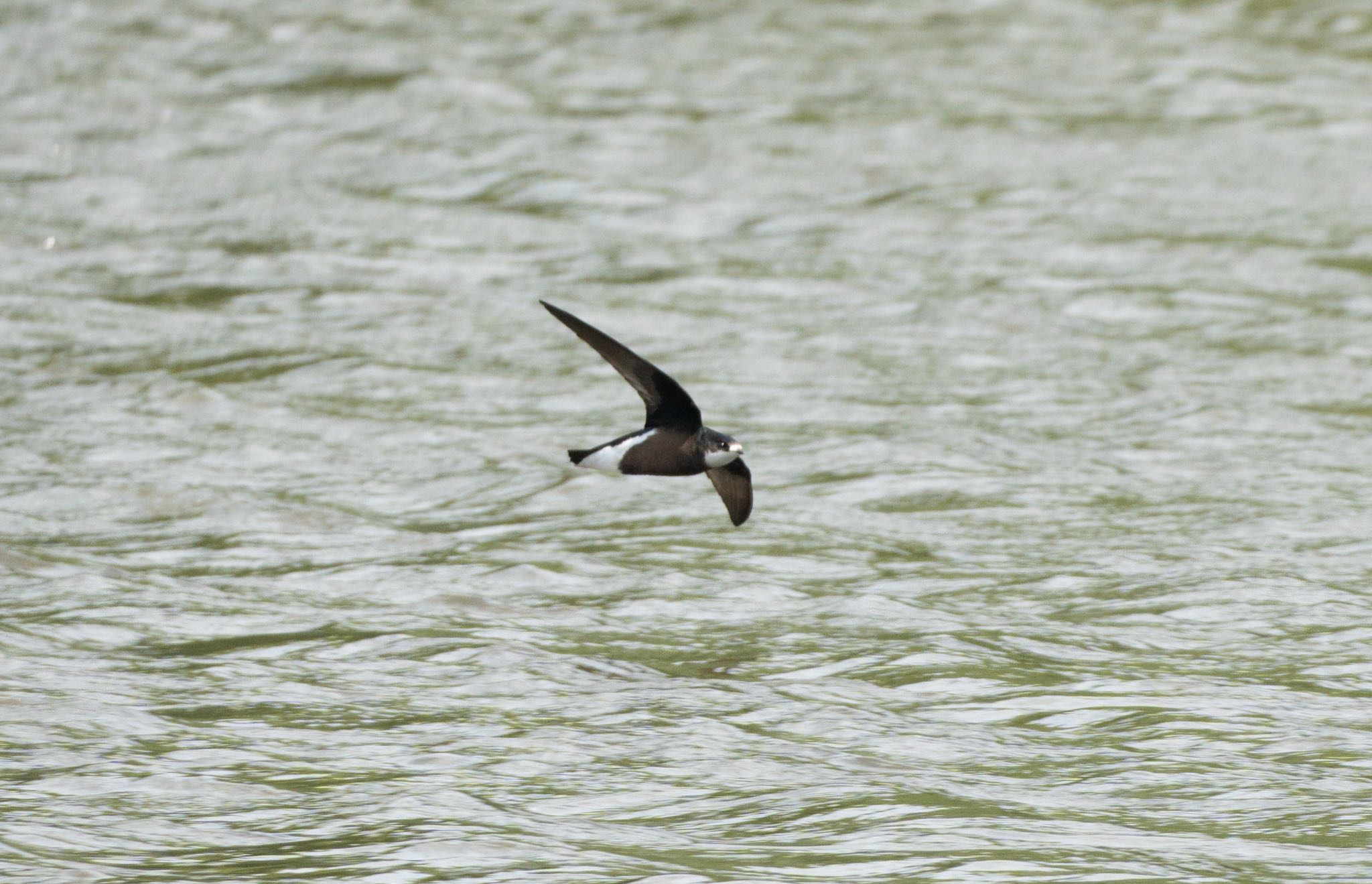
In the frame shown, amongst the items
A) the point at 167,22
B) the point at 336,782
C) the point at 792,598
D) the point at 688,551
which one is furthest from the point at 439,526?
the point at 167,22

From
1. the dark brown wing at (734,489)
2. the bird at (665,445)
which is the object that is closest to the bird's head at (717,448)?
the bird at (665,445)

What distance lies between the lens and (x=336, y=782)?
5543 millimetres

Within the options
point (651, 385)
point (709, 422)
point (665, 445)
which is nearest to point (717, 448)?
point (665, 445)

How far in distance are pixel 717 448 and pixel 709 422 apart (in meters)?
3.36

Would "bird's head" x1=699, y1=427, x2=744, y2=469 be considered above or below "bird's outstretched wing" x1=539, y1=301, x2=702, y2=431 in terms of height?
below

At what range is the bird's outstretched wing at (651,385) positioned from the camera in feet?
18.2

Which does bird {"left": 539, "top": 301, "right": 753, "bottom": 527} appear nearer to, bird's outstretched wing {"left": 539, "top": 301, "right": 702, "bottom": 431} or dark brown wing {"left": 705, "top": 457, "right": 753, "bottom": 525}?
bird's outstretched wing {"left": 539, "top": 301, "right": 702, "bottom": 431}

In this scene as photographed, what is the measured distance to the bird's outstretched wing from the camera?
555 cm

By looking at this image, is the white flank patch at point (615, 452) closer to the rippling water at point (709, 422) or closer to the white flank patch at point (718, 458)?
the white flank patch at point (718, 458)

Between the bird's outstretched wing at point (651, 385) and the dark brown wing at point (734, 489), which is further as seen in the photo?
the dark brown wing at point (734, 489)

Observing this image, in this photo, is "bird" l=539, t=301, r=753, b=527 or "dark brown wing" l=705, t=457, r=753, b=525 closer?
"bird" l=539, t=301, r=753, b=527

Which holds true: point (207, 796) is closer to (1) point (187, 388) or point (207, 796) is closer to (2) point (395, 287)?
(1) point (187, 388)

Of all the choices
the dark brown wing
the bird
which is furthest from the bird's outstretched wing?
the dark brown wing

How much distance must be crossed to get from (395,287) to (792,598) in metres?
4.45
